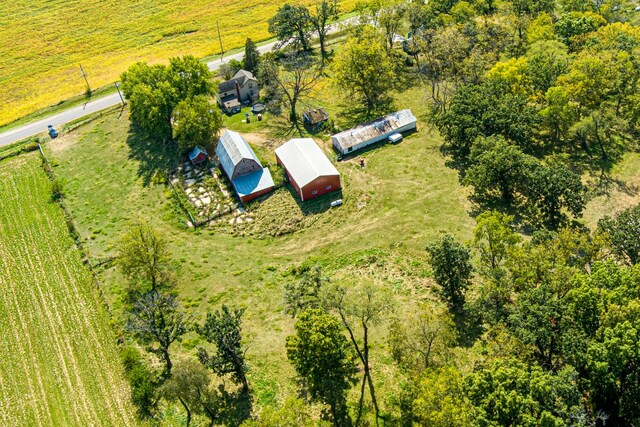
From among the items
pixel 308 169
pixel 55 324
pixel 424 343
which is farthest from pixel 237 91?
pixel 424 343

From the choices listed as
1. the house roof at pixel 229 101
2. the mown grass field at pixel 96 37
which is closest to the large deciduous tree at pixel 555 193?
the house roof at pixel 229 101

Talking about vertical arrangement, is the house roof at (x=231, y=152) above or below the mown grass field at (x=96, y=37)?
below

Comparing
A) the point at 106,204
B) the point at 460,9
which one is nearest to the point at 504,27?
the point at 460,9

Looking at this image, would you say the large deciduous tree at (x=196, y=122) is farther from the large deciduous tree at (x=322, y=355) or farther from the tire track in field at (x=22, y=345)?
the large deciduous tree at (x=322, y=355)

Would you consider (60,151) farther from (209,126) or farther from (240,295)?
(240,295)

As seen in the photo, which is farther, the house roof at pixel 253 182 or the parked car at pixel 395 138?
the parked car at pixel 395 138

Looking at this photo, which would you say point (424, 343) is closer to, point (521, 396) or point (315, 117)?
point (521, 396)

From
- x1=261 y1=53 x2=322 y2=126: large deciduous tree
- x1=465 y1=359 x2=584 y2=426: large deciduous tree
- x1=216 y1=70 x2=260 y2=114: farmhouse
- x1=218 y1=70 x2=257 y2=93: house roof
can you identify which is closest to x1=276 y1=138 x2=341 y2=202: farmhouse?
x1=261 y1=53 x2=322 y2=126: large deciduous tree
